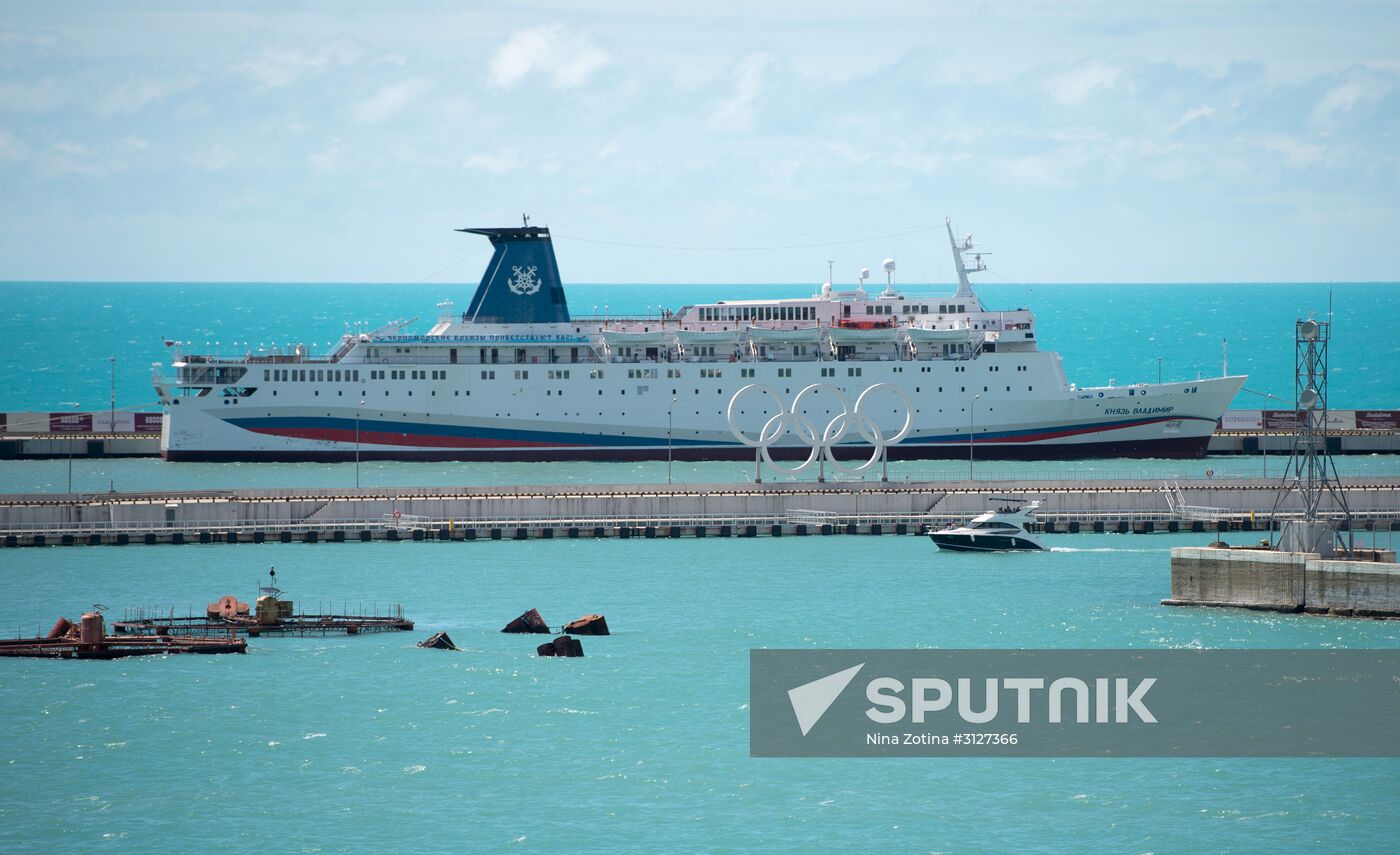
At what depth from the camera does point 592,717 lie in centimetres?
3156

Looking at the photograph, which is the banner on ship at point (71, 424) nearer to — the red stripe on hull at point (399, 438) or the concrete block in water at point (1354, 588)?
the red stripe on hull at point (399, 438)

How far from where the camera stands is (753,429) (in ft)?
229

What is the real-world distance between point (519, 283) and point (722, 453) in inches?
404

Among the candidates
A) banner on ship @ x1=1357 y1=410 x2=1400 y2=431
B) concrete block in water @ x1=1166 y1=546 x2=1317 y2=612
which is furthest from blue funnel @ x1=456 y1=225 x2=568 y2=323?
concrete block in water @ x1=1166 y1=546 x2=1317 y2=612

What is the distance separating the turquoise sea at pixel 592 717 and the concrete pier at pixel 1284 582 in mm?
569

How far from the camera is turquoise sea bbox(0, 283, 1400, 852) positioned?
26.8 meters

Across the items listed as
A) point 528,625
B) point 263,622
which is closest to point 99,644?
point 263,622

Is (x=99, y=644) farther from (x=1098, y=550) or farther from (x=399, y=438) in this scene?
(x=399, y=438)

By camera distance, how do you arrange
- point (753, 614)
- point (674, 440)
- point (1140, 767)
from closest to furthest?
point (1140, 767) → point (753, 614) → point (674, 440)

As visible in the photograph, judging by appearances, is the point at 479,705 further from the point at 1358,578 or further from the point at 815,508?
the point at 815,508

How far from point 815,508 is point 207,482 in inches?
841

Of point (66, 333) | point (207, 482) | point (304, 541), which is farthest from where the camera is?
point (66, 333)

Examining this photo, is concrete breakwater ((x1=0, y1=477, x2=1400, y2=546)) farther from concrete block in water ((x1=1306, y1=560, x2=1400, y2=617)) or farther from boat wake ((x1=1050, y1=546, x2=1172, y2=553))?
concrete block in water ((x1=1306, y1=560, x2=1400, y2=617))

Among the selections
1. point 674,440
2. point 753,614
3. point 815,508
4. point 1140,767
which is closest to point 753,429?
point 674,440
